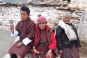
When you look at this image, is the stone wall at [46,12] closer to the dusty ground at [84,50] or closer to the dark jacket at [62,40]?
the dusty ground at [84,50]

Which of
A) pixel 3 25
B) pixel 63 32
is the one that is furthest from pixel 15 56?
pixel 3 25

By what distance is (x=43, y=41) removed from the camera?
3.56 metres

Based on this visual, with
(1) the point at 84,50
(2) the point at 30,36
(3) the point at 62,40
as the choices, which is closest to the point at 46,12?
(1) the point at 84,50

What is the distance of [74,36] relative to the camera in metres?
3.71

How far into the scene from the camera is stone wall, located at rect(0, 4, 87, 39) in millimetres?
6625

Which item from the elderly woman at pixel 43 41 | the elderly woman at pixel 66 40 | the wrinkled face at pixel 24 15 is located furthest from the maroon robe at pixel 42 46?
the wrinkled face at pixel 24 15

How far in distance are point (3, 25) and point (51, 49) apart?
544 centimetres

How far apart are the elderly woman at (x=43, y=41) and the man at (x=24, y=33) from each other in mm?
132

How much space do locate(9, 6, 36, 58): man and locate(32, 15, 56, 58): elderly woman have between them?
0.13 metres

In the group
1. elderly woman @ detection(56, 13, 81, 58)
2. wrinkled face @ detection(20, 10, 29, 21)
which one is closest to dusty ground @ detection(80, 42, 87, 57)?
elderly woman @ detection(56, 13, 81, 58)

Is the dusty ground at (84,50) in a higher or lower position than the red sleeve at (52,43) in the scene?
lower

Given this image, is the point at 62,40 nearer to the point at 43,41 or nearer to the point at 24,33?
the point at 43,41

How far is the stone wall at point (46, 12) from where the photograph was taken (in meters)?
6.62

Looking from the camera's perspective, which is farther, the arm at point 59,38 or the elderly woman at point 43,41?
the arm at point 59,38
